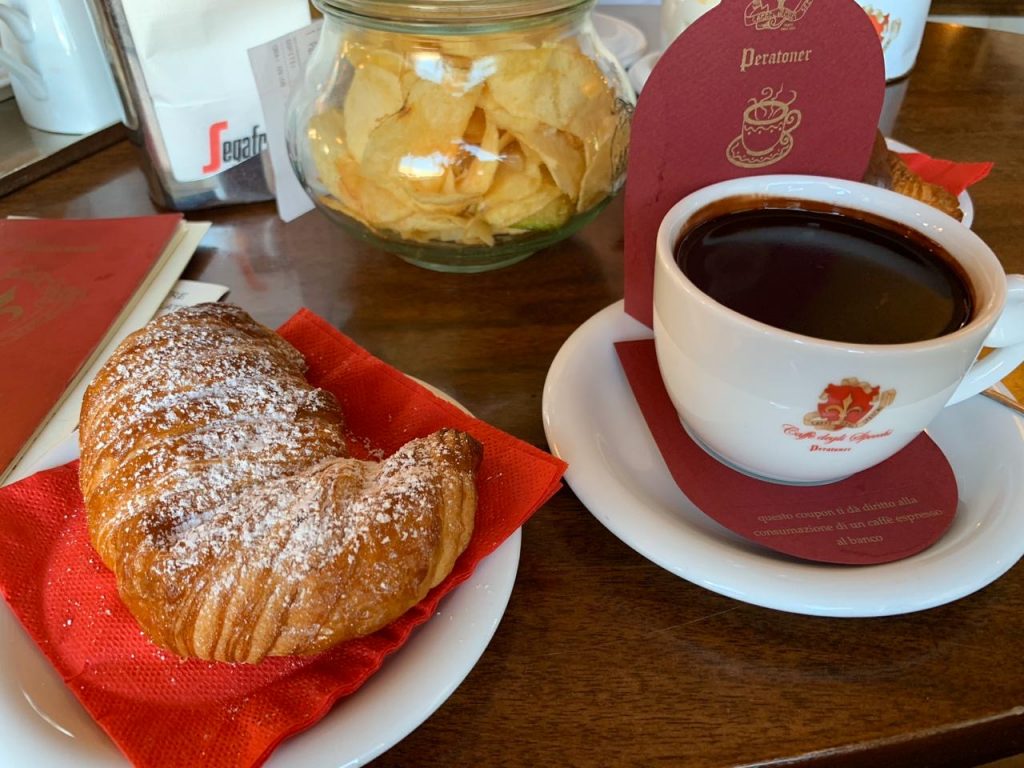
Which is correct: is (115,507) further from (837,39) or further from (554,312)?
(837,39)

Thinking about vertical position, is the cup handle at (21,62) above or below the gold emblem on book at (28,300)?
above

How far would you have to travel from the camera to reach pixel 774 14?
598 mm

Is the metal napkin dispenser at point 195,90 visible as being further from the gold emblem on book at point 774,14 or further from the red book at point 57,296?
the gold emblem on book at point 774,14

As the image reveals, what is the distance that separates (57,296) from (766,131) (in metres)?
0.71

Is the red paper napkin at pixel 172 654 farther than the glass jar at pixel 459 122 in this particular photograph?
No

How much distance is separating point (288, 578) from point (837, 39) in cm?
57

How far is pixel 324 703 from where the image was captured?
0.43m

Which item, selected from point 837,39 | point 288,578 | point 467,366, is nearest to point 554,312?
point 467,366

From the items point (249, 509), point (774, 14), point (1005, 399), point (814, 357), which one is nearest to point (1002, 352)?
point (1005, 399)

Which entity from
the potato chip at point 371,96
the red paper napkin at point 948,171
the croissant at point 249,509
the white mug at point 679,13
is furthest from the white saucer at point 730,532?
the white mug at point 679,13

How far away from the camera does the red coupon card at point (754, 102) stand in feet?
1.98

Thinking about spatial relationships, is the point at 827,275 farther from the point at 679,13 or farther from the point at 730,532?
the point at 679,13

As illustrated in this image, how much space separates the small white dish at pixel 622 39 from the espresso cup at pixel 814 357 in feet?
2.72

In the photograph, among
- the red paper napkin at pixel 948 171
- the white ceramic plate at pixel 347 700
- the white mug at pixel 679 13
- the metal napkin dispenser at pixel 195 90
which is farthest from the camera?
the white mug at pixel 679 13
